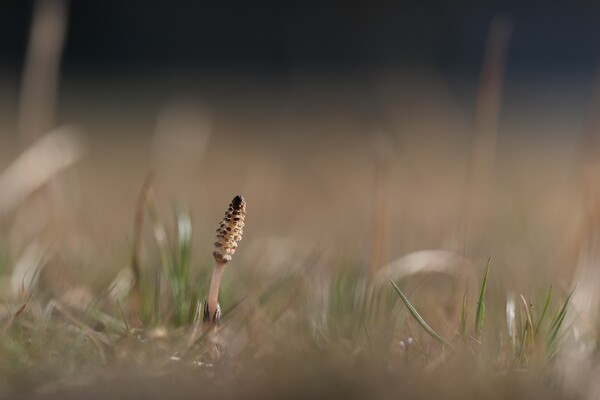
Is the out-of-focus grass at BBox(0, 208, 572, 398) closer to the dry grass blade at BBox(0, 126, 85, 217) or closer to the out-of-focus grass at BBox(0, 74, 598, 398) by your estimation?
the out-of-focus grass at BBox(0, 74, 598, 398)

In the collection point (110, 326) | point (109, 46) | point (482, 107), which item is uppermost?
point (109, 46)

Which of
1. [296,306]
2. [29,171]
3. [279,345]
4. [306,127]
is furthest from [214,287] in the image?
[306,127]

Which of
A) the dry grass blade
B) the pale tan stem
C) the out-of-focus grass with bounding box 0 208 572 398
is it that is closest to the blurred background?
the dry grass blade

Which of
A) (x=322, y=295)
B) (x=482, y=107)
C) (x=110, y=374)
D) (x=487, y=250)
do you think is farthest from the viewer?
(x=487, y=250)

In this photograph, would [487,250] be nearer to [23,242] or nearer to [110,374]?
[23,242]

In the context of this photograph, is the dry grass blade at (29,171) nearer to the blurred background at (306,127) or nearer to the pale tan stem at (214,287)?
the blurred background at (306,127)

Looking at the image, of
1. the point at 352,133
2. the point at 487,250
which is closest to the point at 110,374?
the point at 487,250

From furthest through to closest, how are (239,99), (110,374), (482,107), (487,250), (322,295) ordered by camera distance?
(239,99), (487,250), (482,107), (322,295), (110,374)

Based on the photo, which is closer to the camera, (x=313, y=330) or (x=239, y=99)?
(x=313, y=330)
